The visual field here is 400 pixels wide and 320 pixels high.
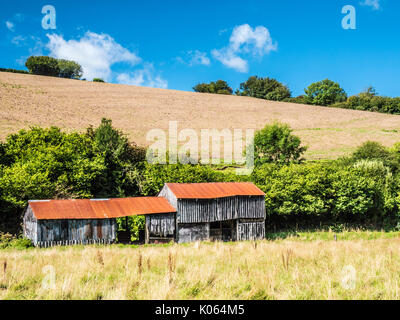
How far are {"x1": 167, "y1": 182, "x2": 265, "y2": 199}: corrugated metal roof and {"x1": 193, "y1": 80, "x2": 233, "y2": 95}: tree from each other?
98.3m

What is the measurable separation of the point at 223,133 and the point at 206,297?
65.7 meters

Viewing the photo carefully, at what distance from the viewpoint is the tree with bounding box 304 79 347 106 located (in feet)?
420

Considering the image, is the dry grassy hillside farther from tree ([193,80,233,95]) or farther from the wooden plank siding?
the wooden plank siding

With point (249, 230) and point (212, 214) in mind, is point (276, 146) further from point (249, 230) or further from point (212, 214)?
point (212, 214)

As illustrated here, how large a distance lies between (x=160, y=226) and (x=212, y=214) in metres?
4.87

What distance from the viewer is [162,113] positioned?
269 feet

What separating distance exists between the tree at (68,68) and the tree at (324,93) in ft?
252

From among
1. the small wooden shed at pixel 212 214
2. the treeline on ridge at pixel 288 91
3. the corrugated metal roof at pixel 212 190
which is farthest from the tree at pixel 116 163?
the treeline on ridge at pixel 288 91

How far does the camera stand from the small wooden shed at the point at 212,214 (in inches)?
1287

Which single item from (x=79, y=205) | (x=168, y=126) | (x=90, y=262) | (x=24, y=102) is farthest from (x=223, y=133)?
(x=90, y=262)

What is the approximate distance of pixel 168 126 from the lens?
7225 cm

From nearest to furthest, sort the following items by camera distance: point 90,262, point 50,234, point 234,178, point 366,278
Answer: point 366,278, point 90,262, point 50,234, point 234,178

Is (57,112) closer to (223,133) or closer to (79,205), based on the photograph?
(223,133)

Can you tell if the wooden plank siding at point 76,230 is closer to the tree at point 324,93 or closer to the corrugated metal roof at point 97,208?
the corrugated metal roof at point 97,208
